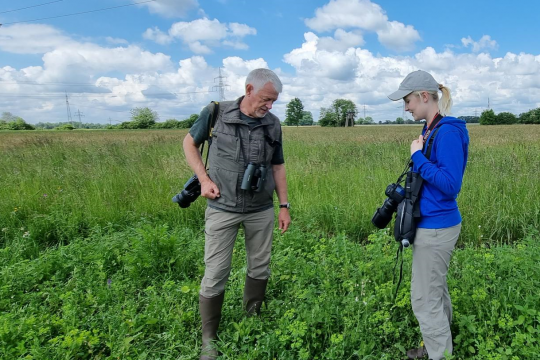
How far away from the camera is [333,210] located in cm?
446

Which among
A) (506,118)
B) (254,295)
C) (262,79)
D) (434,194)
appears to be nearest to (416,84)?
(434,194)

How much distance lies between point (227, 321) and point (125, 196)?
11.3 feet

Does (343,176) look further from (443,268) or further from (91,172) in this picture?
(91,172)

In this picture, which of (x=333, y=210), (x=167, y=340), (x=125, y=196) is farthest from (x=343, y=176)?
(x=167, y=340)

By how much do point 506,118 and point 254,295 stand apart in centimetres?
7860

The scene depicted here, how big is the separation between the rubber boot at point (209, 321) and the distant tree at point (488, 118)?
78.1m

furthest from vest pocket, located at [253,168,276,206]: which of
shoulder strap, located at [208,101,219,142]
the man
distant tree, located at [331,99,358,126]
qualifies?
distant tree, located at [331,99,358,126]

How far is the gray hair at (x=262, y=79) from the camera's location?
2021 millimetres

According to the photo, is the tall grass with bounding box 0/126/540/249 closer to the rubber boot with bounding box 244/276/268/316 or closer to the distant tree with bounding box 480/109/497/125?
the rubber boot with bounding box 244/276/268/316

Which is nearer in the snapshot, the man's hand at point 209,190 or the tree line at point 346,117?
the man's hand at point 209,190

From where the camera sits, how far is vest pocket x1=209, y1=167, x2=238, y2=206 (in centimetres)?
213

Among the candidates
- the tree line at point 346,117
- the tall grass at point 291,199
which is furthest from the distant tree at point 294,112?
the tall grass at point 291,199

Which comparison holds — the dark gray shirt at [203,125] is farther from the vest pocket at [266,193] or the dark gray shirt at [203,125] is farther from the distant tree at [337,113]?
the distant tree at [337,113]

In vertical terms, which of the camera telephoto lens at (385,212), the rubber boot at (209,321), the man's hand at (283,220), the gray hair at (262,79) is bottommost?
the rubber boot at (209,321)
